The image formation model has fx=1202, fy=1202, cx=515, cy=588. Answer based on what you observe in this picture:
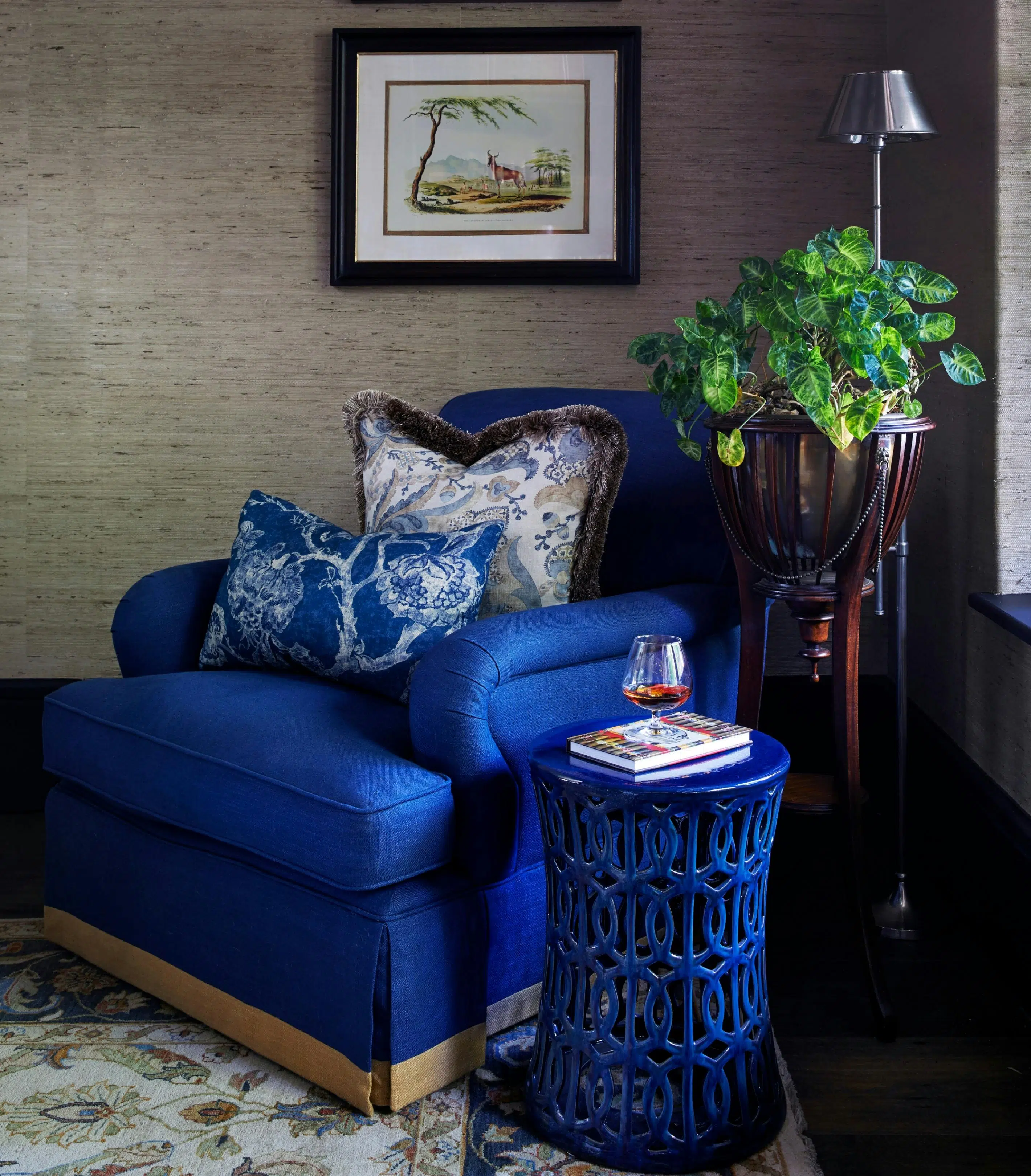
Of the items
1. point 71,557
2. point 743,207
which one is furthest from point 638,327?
point 71,557

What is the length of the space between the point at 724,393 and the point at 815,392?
0.52 ft

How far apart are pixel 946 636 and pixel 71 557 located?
2250 mm

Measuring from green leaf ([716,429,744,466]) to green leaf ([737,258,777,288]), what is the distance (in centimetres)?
25

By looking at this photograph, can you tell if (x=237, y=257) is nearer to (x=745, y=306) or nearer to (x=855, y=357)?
(x=745, y=306)

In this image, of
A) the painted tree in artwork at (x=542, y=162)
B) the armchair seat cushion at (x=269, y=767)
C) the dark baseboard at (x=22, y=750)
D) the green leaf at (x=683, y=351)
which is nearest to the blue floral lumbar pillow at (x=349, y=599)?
the armchair seat cushion at (x=269, y=767)

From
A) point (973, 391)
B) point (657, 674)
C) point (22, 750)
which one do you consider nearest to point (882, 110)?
point (973, 391)

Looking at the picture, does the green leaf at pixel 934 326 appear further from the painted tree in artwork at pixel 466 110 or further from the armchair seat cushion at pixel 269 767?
the painted tree in artwork at pixel 466 110

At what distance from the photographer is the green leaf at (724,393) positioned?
1944 millimetres

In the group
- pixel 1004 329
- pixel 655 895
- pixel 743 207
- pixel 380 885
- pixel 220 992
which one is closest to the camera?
pixel 655 895

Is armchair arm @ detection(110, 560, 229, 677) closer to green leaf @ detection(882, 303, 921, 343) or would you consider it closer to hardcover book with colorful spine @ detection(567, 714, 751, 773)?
hardcover book with colorful spine @ detection(567, 714, 751, 773)

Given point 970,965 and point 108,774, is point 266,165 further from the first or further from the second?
point 970,965

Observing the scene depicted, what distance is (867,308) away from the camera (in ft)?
6.10

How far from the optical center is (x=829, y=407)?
1850mm

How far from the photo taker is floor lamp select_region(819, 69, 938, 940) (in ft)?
7.64
